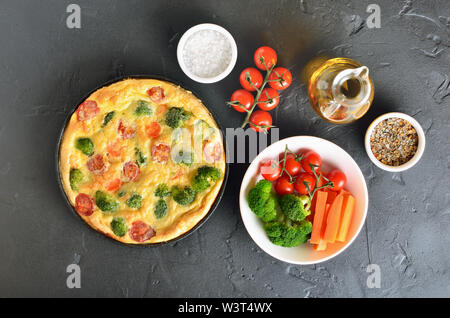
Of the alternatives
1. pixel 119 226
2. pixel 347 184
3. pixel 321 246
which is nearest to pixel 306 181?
pixel 347 184

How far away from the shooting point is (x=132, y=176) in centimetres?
351

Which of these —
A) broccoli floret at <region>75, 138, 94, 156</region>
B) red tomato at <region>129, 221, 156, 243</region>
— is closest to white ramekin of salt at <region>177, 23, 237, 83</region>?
broccoli floret at <region>75, 138, 94, 156</region>

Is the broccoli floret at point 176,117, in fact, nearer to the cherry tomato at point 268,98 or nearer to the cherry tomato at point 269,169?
the cherry tomato at point 268,98

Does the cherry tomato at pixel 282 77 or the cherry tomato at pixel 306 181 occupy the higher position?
the cherry tomato at pixel 282 77

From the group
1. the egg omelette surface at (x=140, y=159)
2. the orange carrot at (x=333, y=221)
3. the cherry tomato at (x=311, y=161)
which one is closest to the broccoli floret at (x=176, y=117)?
the egg omelette surface at (x=140, y=159)

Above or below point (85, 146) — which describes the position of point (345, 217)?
below

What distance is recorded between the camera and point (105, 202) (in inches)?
135

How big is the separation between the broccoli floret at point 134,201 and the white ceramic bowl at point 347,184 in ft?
3.00

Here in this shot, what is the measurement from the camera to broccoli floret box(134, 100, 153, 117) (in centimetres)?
347

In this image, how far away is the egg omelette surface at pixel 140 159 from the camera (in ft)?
11.4

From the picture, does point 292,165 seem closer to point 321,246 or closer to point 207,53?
point 321,246

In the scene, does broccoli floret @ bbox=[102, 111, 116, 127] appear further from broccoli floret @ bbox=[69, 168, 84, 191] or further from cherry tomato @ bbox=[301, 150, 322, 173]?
cherry tomato @ bbox=[301, 150, 322, 173]

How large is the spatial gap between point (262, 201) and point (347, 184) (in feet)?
2.89

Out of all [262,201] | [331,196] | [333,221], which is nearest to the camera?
[262,201]
